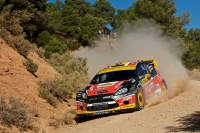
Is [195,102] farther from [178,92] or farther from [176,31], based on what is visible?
[176,31]

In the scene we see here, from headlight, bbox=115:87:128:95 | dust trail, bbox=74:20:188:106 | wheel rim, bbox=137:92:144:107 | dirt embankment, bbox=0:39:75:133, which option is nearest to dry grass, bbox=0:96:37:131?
dirt embankment, bbox=0:39:75:133

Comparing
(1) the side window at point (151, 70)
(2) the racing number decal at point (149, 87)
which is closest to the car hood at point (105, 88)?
(2) the racing number decal at point (149, 87)

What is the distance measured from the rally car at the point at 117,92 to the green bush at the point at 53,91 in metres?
1.86

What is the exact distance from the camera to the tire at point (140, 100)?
1121 cm

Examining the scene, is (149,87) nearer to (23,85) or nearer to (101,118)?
(101,118)

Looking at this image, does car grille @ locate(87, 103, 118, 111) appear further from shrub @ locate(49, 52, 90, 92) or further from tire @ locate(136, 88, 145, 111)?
shrub @ locate(49, 52, 90, 92)

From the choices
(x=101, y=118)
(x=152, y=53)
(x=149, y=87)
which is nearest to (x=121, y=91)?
(x=101, y=118)

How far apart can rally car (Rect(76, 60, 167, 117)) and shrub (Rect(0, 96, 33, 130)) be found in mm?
1981

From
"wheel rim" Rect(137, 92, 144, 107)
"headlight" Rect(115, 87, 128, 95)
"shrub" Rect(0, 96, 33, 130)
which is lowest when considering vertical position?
"shrub" Rect(0, 96, 33, 130)

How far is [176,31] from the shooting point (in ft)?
151

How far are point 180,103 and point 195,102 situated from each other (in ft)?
1.53

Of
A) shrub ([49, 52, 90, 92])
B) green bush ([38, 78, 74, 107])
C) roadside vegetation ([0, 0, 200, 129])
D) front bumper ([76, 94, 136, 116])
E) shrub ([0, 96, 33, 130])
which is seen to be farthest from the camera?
shrub ([49, 52, 90, 92])

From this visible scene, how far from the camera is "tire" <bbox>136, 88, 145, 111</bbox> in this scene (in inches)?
442

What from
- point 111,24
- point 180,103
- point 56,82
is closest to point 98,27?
point 111,24
